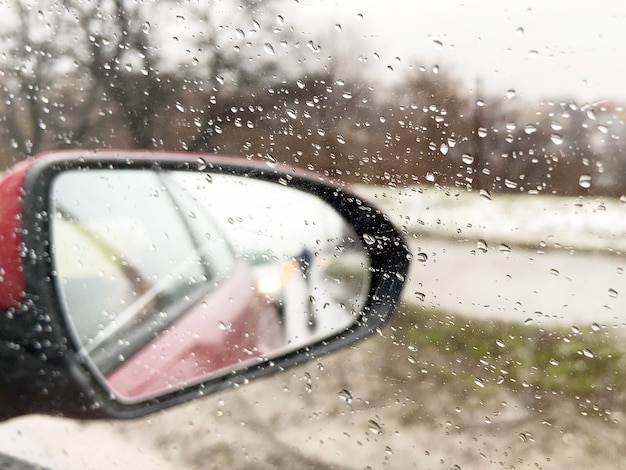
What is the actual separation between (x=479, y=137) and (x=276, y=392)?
672mm

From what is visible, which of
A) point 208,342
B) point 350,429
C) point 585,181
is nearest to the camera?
point 585,181

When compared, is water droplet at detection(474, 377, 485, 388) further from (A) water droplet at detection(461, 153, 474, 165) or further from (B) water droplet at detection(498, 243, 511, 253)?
(A) water droplet at detection(461, 153, 474, 165)

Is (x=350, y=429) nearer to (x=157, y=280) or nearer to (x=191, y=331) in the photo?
(x=191, y=331)

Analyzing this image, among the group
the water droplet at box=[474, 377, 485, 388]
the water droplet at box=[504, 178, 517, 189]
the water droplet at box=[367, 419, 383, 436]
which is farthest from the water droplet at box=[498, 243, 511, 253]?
the water droplet at box=[367, 419, 383, 436]

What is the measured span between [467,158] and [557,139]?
153 mm

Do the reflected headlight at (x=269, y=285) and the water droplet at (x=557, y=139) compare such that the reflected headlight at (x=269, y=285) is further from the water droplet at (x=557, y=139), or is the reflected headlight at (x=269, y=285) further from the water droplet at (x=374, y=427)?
the water droplet at (x=557, y=139)

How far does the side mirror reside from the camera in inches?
50.6

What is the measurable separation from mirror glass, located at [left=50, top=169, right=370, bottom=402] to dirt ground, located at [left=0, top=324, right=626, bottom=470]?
0.08m

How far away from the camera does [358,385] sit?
1270 millimetres

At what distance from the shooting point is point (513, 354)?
3.73 ft

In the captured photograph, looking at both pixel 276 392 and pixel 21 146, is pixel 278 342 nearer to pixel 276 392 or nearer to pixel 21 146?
A: pixel 276 392

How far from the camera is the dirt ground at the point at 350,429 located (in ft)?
3.65

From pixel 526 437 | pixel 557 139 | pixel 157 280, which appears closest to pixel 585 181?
pixel 557 139

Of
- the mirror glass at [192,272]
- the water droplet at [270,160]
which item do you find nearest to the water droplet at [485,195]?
the mirror glass at [192,272]
